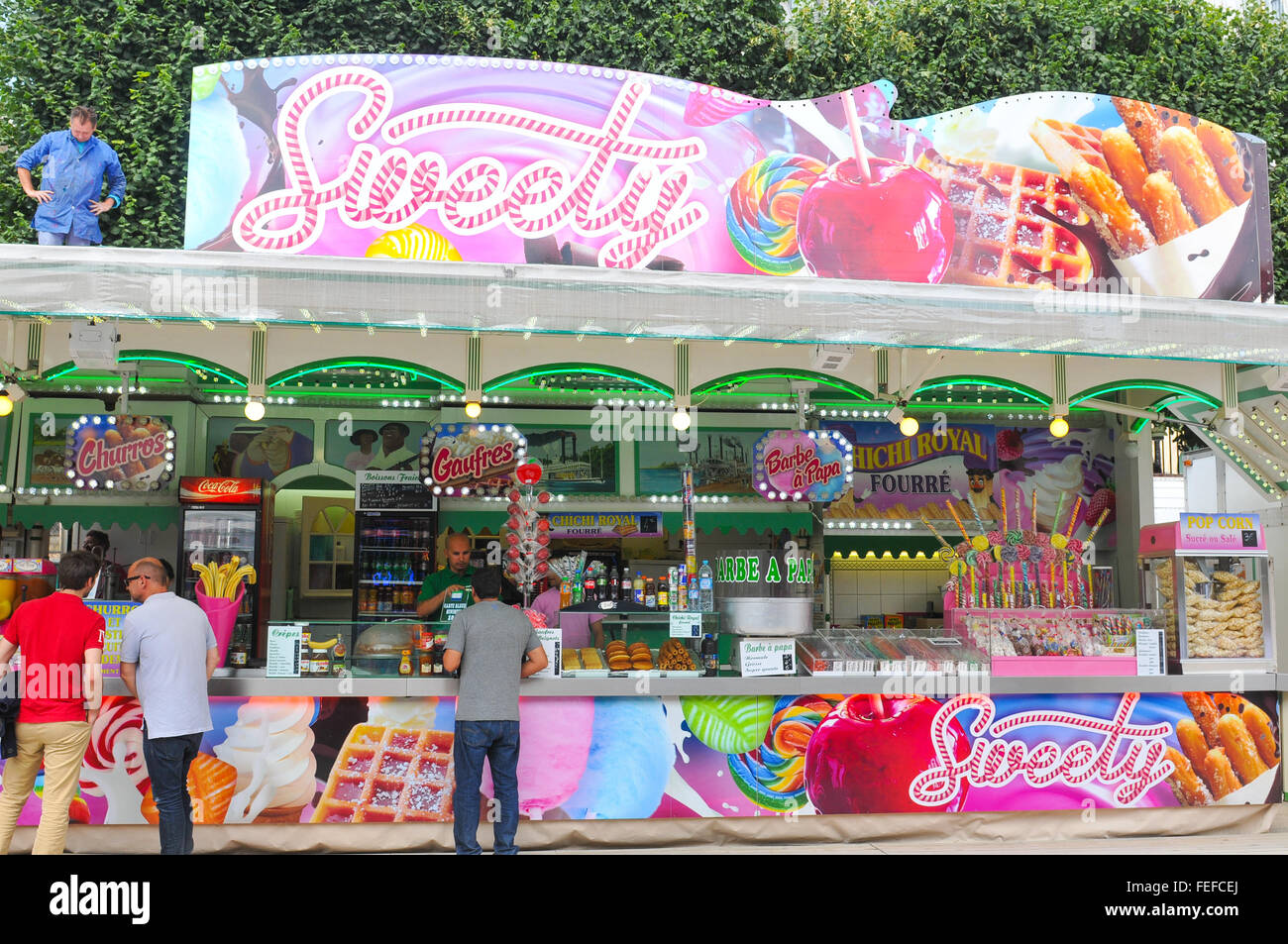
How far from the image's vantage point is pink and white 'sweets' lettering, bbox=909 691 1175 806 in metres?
5.91

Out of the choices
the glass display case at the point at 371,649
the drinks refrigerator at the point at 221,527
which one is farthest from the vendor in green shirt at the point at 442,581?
the drinks refrigerator at the point at 221,527

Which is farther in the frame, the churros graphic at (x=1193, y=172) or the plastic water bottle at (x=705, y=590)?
the churros graphic at (x=1193, y=172)

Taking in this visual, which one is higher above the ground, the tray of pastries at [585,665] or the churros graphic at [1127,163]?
the churros graphic at [1127,163]

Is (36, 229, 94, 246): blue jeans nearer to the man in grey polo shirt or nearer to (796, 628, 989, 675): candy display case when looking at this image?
the man in grey polo shirt

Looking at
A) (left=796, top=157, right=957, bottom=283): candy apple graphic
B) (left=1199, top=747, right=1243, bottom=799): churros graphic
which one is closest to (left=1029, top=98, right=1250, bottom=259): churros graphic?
(left=796, top=157, right=957, bottom=283): candy apple graphic

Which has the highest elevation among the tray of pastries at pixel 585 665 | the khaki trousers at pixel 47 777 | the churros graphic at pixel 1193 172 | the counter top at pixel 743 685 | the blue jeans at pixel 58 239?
the churros graphic at pixel 1193 172

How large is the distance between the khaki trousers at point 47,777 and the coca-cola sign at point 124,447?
115 inches

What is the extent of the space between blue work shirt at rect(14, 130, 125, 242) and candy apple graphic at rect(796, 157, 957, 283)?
14.9 feet

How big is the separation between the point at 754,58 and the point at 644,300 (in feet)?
32.8

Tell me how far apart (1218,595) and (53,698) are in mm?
6460

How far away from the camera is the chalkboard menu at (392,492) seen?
919cm

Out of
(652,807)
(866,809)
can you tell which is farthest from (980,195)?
(652,807)

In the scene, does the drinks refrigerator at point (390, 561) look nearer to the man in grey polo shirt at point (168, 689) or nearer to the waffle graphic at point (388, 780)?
the waffle graphic at point (388, 780)
